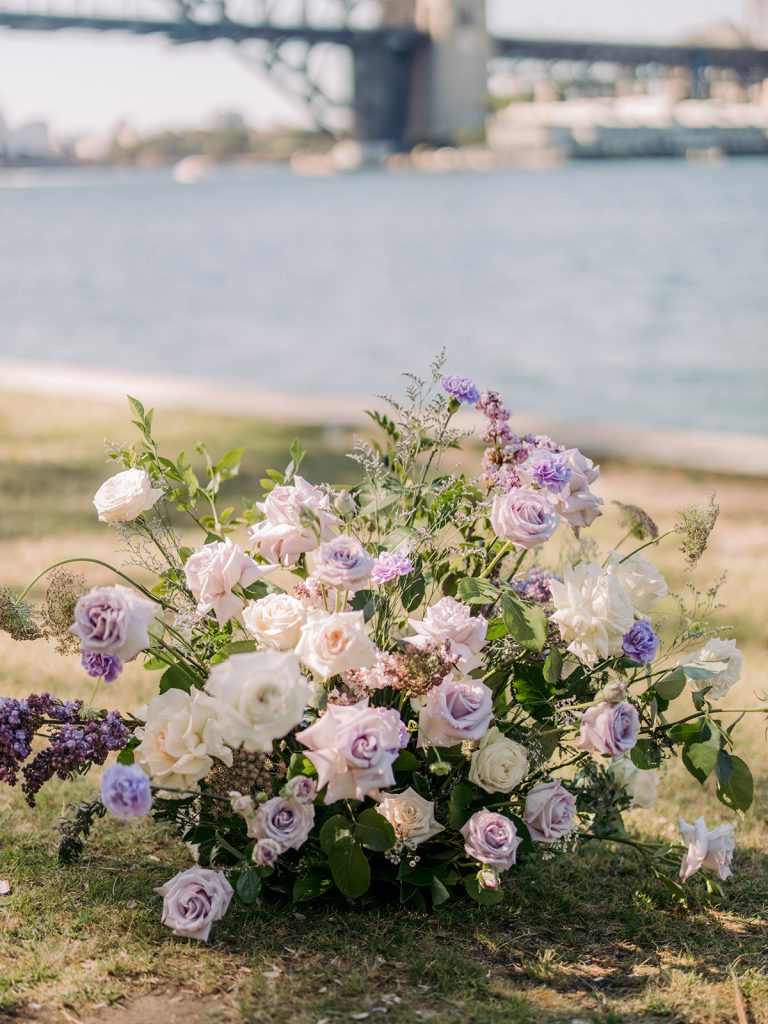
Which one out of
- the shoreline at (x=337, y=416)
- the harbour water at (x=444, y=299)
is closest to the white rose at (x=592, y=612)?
the shoreline at (x=337, y=416)

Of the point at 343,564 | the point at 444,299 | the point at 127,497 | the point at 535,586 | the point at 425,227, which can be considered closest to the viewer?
the point at 343,564

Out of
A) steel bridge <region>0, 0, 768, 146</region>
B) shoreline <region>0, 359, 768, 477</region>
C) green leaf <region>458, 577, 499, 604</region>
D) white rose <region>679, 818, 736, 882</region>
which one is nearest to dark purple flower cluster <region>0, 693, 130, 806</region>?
green leaf <region>458, 577, 499, 604</region>

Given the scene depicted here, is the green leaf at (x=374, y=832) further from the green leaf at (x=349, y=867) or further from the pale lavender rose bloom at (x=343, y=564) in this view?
the pale lavender rose bloom at (x=343, y=564)

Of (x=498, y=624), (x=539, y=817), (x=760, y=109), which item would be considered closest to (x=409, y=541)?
(x=498, y=624)

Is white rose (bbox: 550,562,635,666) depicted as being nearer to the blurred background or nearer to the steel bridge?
the blurred background

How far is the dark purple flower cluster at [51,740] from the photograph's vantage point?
1.84 meters

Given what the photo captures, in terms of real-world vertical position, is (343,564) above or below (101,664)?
above

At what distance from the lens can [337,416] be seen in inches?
286

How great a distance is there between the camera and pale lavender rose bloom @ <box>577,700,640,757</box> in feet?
6.08

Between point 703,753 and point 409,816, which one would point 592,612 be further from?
point 409,816

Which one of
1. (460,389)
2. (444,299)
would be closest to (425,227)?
(444,299)

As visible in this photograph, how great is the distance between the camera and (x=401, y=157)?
215 ft

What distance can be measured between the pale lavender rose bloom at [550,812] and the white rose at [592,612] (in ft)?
0.75

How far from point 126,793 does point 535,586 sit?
80cm
